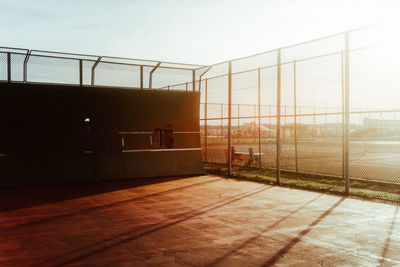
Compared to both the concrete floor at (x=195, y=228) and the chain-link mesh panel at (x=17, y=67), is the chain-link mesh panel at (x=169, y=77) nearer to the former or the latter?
the chain-link mesh panel at (x=17, y=67)

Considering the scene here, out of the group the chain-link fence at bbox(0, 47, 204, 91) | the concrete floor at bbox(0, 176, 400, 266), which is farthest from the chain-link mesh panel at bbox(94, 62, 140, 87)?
the concrete floor at bbox(0, 176, 400, 266)

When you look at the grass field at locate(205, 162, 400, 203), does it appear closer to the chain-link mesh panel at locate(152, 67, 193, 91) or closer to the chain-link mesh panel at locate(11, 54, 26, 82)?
the chain-link mesh panel at locate(152, 67, 193, 91)

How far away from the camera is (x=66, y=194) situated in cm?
1119

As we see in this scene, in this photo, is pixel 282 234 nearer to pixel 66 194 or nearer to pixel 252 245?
pixel 252 245

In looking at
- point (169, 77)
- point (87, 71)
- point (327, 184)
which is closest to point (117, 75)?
point (87, 71)

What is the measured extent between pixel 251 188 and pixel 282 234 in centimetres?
524

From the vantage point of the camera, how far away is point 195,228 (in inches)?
282

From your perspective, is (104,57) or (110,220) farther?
(104,57)

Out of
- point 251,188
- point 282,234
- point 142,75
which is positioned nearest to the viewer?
point 282,234

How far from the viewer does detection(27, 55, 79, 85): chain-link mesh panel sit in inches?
528

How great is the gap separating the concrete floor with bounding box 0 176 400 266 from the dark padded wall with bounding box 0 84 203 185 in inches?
73.3

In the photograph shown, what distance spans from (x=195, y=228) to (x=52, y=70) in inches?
360

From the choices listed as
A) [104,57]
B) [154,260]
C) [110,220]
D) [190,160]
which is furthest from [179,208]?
[104,57]

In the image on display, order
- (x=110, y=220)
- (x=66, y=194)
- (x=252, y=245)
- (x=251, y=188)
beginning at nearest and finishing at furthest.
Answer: (x=252, y=245) < (x=110, y=220) < (x=66, y=194) < (x=251, y=188)
